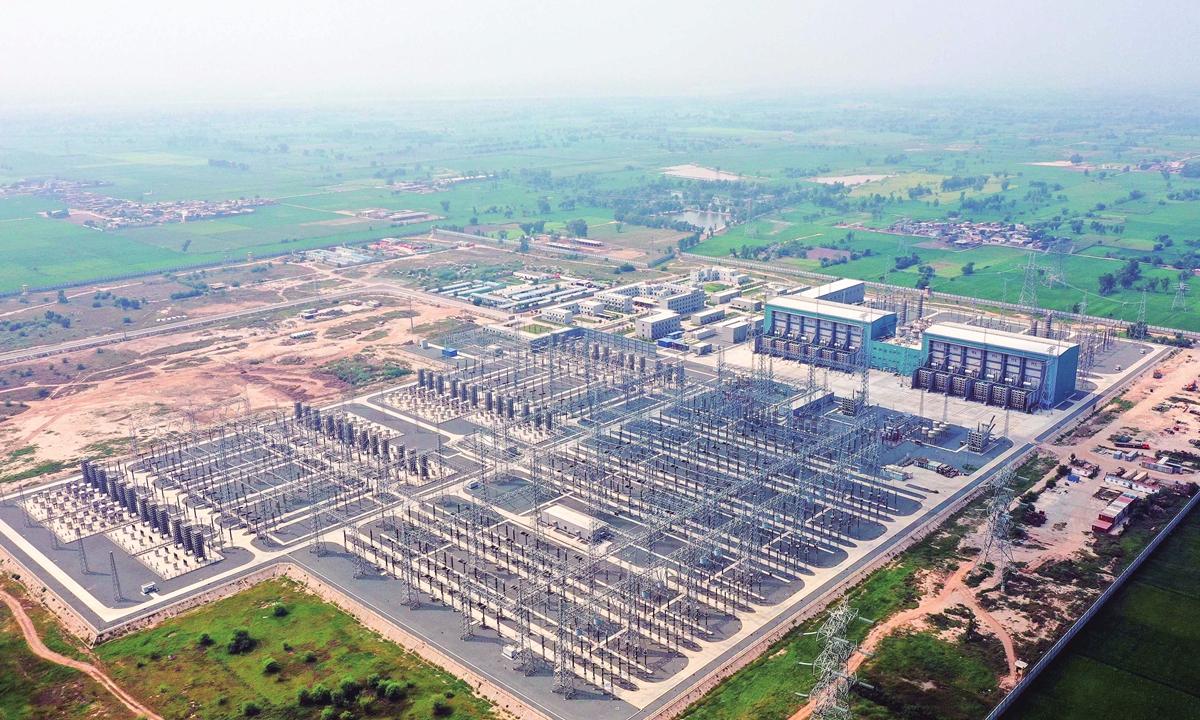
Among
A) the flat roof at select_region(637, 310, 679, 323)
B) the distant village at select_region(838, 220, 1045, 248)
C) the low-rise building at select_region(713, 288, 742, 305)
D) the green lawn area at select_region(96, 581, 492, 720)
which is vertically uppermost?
the distant village at select_region(838, 220, 1045, 248)

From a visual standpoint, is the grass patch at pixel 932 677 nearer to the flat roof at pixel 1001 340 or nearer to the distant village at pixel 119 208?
the flat roof at pixel 1001 340

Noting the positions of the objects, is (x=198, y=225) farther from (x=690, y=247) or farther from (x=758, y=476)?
(x=758, y=476)

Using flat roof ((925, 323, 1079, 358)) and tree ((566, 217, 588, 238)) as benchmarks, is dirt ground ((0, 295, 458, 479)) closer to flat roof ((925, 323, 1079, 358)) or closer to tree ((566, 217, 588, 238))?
tree ((566, 217, 588, 238))

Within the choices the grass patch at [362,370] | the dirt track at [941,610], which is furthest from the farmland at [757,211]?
the dirt track at [941,610]

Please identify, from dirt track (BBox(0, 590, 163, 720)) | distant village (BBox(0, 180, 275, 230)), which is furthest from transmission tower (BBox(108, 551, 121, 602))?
distant village (BBox(0, 180, 275, 230))

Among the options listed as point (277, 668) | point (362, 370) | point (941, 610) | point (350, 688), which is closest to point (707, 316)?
point (362, 370)
